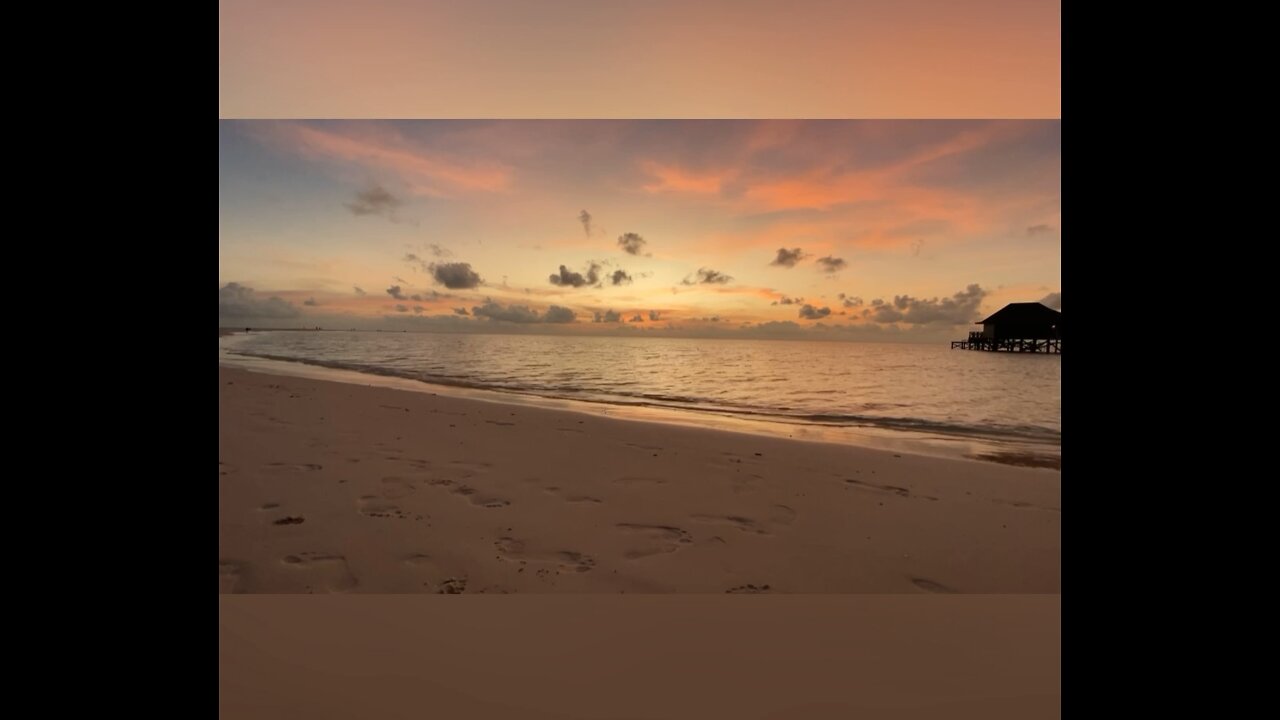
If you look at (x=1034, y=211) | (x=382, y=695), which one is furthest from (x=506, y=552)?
(x=1034, y=211)

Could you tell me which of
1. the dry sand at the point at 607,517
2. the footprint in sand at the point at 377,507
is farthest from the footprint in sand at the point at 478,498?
the footprint in sand at the point at 377,507

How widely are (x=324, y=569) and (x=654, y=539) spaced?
1627 mm

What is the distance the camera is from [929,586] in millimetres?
2775

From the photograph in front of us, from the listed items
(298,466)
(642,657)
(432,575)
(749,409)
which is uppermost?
(298,466)

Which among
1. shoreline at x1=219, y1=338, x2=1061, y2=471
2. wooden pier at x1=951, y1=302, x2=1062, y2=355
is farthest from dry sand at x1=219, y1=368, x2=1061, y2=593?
wooden pier at x1=951, y1=302, x2=1062, y2=355

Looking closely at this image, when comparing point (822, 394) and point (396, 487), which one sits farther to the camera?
point (822, 394)

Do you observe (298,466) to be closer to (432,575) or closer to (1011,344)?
(432,575)

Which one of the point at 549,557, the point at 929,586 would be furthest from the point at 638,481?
the point at 929,586

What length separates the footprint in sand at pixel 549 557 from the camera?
9.44 ft

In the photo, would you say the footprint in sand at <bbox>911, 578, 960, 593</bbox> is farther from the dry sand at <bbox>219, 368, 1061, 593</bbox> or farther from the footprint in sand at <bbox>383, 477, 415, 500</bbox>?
the footprint in sand at <bbox>383, 477, 415, 500</bbox>

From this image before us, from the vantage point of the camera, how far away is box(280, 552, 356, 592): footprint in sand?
263 cm
